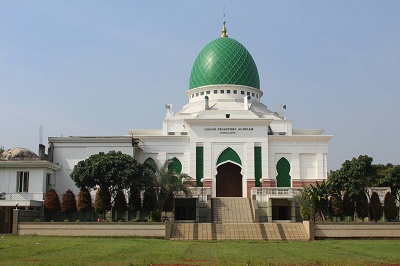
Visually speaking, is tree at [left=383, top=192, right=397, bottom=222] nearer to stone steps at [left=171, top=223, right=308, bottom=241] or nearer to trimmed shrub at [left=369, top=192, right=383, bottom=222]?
trimmed shrub at [left=369, top=192, right=383, bottom=222]

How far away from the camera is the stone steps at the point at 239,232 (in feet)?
86.0

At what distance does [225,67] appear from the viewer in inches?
1781

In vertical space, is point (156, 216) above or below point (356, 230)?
above

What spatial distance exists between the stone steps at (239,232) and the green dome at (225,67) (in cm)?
1964

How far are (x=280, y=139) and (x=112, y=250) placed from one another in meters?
23.2

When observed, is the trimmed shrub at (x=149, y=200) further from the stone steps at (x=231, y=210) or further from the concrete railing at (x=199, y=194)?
the stone steps at (x=231, y=210)

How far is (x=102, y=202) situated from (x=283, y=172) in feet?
49.2

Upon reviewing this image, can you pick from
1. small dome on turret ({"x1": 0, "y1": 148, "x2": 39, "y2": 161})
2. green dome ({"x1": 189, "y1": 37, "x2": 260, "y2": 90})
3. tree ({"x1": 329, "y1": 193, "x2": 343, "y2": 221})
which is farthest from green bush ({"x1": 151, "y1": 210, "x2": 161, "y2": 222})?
green dome ({"x1": 189, "y1": 37, "x2": 260, "y2": 90})

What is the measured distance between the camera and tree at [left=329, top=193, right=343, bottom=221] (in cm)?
2928

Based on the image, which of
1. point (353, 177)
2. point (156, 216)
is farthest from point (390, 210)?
point (156, 216)

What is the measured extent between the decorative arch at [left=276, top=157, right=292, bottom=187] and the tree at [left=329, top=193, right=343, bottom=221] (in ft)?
29.4

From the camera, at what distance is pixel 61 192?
3616 centimetres

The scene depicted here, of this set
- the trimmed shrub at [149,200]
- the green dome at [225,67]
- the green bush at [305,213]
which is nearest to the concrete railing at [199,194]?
the trimmed shrub at [149,200]

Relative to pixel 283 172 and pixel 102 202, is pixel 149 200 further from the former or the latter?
pixel 283 172
